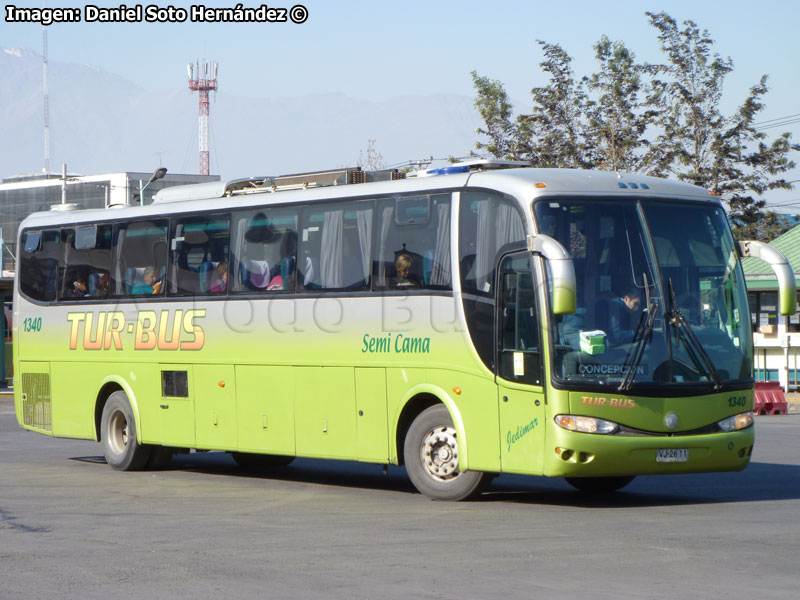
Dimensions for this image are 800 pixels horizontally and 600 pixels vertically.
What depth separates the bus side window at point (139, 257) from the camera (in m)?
17.2

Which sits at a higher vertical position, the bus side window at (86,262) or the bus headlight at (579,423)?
the bus side window at (86,262)

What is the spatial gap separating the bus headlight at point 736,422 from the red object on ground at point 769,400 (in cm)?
2108

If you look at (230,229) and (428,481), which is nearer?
(428,481)

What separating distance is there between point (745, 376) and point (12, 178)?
106789 mm

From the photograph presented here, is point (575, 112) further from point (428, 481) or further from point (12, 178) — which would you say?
point (12, 178)

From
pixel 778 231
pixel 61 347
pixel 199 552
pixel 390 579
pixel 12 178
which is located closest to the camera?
pixel 390 579

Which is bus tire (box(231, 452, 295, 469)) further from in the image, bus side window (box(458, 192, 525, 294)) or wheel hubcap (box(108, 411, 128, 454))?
bus side window (box(458, 192, 525, 294))

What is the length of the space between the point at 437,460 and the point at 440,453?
0.46ft

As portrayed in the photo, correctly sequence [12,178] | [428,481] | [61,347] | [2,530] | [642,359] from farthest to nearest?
[12,178], [61,347], [428,481], [642,359], [2,530]

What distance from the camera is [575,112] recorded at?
4669 centimetres

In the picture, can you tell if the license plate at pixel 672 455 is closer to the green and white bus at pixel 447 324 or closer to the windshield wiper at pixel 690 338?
the green and white bus at pixel 447 324

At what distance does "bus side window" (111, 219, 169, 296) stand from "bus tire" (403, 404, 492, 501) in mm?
4927

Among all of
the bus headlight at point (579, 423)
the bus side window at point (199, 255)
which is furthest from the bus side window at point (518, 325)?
the bus side window at point (199, 255)

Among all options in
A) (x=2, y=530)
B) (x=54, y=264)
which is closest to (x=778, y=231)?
(x=54, y=264)
